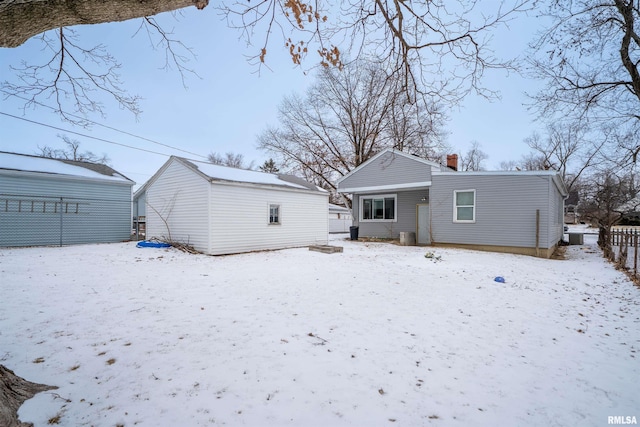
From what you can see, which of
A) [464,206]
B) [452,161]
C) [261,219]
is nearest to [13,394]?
[261,219]

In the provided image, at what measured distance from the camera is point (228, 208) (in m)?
11.8

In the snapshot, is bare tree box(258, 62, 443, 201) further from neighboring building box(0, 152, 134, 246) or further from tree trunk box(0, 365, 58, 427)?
tree trunk box(0, 365, 58, 427)

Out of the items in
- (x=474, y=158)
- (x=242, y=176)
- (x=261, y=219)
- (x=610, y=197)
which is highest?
(x=474, y=158)

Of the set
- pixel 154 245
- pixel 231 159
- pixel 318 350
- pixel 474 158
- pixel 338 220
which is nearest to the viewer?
pixel 318 350

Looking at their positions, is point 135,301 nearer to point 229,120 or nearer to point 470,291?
point 470,291

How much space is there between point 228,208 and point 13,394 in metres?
9.75

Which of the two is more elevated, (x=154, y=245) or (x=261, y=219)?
(x=261, y=219)

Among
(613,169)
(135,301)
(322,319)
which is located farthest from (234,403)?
(613,169)

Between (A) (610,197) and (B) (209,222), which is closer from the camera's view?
(B) (209,222)

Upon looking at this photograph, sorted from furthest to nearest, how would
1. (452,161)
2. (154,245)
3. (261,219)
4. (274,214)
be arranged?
(452,161) < (274,214) < (261,219) < (154,245)

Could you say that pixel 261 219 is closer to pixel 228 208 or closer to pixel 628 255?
pixel 228 208

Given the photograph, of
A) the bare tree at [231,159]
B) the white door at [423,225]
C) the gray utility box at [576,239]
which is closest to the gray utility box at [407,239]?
the white door at [423,225]

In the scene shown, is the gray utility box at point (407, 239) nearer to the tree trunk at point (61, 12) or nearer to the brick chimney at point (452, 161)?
the brick chimney at point (452, 161)

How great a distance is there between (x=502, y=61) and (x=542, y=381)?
3742 millimetres
